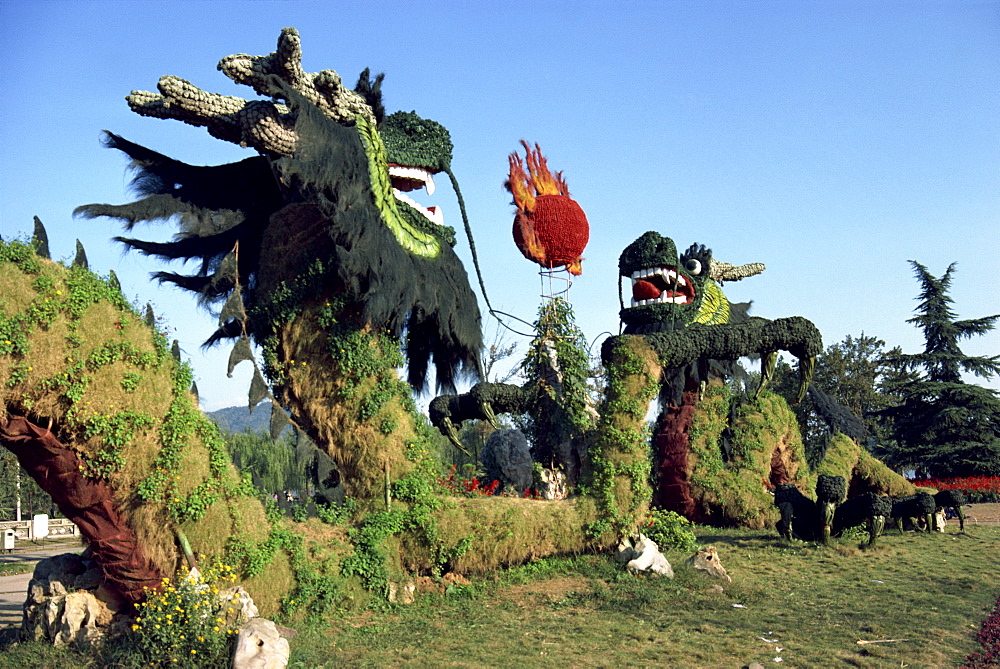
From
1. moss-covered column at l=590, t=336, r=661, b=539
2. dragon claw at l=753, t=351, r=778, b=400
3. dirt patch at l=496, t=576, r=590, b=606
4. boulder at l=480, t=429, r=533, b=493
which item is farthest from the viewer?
boulder at l=480, t=429, r=533, b=493

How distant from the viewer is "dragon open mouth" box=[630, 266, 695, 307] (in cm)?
1480

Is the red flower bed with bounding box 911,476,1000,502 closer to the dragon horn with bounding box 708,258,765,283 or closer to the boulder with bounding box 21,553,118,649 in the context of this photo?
the dragon horn with bounding box 708,258,765,283

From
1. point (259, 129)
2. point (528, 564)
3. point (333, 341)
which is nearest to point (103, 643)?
point (333, 341)

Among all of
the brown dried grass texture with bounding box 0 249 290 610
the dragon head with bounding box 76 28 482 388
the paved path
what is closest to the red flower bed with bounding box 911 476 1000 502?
the dragon head with bounding box 76 28 482 388


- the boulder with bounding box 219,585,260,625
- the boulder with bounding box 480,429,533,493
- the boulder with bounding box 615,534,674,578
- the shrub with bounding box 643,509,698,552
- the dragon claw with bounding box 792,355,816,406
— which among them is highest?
the dragon claw with bounding box 792,355,816,406

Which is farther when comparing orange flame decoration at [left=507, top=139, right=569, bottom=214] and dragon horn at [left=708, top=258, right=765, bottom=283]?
dragon horn at [left=708, top=258, right=765, bottom=283]

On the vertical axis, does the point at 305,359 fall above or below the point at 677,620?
above

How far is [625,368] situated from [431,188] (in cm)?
381

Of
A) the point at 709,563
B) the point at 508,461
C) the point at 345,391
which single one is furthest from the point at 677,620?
Answer: the point at 508,461

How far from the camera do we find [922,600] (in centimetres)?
995

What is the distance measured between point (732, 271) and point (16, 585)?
15.4 meters

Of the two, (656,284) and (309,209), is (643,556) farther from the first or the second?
(309,209)

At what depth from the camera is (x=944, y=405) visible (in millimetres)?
26984

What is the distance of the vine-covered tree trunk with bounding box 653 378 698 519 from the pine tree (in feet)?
49.8
